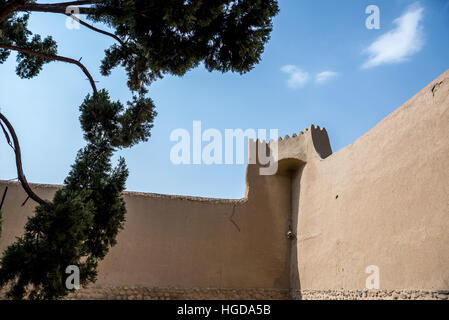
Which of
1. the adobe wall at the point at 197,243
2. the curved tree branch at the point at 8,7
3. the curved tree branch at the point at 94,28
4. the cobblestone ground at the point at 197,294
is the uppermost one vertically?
the curved tree branch at the point at 94,28

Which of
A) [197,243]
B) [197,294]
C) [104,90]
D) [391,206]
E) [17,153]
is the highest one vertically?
[104,90]

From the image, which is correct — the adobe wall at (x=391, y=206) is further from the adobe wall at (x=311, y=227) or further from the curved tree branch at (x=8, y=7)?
the curved tree branch at (x=8, y=7)

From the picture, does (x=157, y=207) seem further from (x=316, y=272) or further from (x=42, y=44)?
(x=42, y=44)

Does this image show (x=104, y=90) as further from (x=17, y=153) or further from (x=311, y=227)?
(x=311, y=227)

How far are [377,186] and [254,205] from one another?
15.8 feet

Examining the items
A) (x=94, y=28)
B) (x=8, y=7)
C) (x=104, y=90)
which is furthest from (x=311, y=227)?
(x=8, y=7)

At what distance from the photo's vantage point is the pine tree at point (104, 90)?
4.89 metres

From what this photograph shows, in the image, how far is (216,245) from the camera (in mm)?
→ 11078

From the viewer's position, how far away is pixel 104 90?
6.48m

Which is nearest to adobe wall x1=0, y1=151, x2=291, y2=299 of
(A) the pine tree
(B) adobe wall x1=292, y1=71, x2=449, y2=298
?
(B) adobe wall x1=292, y1=71, x2=449, y2=298

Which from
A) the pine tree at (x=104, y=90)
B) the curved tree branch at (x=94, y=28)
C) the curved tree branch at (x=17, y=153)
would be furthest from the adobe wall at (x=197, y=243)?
the curved tree branch at (x=94, y=28)

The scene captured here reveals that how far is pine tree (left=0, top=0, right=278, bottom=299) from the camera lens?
4.89 metres

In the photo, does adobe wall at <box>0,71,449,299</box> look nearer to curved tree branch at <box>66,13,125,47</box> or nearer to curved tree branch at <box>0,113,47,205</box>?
curved tree branch at <box>0,113,47,205</box>
